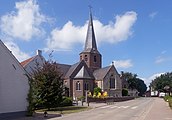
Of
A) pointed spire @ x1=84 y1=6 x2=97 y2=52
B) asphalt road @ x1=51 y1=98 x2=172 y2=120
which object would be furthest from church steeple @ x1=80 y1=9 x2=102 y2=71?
asphalt road @ x1=51 y1=98 x2=172 y2=120

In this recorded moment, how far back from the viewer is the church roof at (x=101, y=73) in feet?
274

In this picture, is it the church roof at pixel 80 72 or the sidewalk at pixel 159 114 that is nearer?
the sidewalk at pixel 159 114

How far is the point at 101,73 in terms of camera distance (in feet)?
280

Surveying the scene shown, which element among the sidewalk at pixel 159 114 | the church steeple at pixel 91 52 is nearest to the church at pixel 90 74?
the church steeple at pixel 91 52

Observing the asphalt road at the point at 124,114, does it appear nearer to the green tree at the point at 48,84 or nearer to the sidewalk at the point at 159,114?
the sidewalk at the point at 159,114

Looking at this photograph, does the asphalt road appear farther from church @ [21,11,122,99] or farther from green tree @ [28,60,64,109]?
church @ [21,11,122,99]

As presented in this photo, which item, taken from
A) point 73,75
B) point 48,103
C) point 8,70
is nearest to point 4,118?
point 8,70

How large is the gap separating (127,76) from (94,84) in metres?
59.5

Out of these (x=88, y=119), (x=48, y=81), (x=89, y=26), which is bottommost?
(x=88, y=119)

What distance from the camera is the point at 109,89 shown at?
83875mm

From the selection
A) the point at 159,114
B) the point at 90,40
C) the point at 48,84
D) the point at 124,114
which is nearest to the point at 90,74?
the point at 90,40

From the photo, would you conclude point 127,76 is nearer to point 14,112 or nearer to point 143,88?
point 143,88

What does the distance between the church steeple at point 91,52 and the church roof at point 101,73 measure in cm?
301

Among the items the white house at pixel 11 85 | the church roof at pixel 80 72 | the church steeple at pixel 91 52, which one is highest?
the church steeple at pixel 91 52
